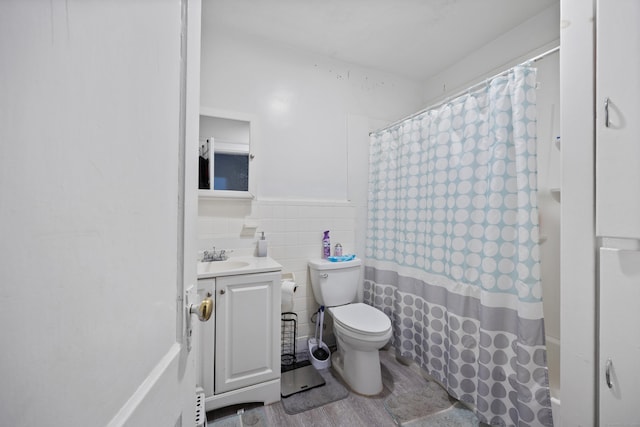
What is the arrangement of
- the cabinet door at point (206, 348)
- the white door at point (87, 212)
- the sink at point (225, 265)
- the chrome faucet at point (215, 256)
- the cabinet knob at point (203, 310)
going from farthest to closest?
the chrome faucet at point (215, 256)
the sink at point (225, 265)
the cabinet door at point (206, 348)
the cabinet knob at point (203, 310)
the white door at point (87, 212)

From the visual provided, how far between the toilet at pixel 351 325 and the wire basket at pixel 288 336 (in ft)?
0.88

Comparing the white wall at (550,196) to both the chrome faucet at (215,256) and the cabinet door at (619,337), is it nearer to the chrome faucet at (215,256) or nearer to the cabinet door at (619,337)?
the cabinet door at (619,337)

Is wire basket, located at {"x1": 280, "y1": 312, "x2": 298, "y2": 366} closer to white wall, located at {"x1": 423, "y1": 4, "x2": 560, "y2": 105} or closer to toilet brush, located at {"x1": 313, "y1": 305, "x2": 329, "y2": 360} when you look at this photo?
toilet brush, located at {"x1": 313, "y1": 305, "x2": 329, "y2": 360}

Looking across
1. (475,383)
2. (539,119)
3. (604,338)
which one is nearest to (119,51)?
(604,338)

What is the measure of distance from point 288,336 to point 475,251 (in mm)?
1475

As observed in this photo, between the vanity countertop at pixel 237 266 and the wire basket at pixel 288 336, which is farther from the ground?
the vanity countertop at pixel 237 266

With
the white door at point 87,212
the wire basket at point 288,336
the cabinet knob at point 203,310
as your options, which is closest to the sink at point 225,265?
the wire basket at point 288,336

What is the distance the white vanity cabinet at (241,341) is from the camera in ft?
4.41

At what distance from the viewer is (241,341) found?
1.41 meters

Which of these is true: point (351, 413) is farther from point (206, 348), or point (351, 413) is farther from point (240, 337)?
point (206, 348)

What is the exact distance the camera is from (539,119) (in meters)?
1.61

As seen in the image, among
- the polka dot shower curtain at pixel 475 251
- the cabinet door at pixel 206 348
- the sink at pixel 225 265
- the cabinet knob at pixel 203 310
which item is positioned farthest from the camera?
the sink at pixel 225 265

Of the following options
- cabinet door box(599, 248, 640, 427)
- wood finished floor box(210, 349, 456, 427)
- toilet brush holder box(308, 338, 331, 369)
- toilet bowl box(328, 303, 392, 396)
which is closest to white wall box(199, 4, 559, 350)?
toilet brush holder box(308, 338, 331, 369)

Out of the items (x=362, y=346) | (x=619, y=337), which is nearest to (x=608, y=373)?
(x=619, y=337)
